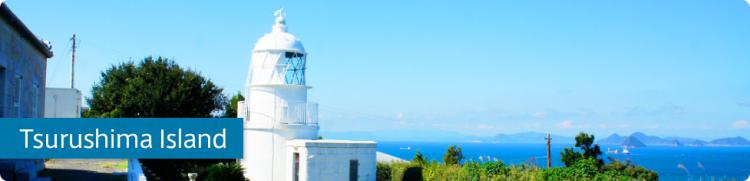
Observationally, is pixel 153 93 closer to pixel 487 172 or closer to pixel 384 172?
pixel 384 172

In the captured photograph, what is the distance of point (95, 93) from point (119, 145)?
19982 millimetres

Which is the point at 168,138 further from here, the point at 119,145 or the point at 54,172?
the point at 54,172

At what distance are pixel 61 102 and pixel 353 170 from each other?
17.7m

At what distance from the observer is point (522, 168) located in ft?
55.5

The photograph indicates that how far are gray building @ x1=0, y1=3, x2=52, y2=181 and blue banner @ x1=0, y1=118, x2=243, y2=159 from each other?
5.70ft

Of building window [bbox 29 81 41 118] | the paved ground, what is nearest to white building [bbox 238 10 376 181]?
→ the paved ground

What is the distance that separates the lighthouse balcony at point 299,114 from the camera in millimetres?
22016

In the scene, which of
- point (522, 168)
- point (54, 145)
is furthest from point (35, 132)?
point (522, 168)

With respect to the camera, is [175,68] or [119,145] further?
[175,68]

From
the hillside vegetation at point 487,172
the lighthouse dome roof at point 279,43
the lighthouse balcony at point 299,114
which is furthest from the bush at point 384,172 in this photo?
the lighthouse dome roof at point 279,43

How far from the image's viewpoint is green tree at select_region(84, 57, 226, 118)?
89.7ft

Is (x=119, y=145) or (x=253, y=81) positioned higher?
(x=253, y=81)

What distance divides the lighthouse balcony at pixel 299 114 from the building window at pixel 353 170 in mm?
2341

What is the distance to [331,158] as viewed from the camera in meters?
20.3
